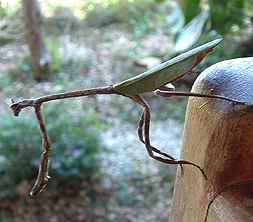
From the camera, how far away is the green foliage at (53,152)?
1.82 meters

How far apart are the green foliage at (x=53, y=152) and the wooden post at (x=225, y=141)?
1456 mm

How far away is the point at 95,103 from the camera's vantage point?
2596mm

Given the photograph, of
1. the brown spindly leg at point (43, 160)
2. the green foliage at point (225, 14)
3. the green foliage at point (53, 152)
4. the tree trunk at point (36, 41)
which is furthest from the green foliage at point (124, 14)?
the brown spindly leg at point (43, 160)

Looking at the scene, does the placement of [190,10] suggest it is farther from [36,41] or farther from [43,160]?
[43,160]

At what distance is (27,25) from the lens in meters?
2.78

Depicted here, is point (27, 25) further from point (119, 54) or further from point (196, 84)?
point (196, 84)

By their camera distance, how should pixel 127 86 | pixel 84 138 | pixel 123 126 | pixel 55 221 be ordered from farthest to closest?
pixel 123 126, pixel 84 138, pixel 55 221, pixel 127 86

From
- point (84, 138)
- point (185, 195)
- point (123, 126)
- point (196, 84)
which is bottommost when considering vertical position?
point (123, 126)

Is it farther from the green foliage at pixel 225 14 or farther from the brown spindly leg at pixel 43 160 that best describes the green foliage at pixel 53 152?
the brown spindly leg at pixel 43 160

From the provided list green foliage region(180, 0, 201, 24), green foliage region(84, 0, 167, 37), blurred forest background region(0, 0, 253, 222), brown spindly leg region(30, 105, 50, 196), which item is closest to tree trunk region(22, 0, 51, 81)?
blurred forest background region(0, 0, 253, 222)

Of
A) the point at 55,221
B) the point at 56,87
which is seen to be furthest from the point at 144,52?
the point at 55,221

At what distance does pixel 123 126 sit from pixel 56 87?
1.82 feet

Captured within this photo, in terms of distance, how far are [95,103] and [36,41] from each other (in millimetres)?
579

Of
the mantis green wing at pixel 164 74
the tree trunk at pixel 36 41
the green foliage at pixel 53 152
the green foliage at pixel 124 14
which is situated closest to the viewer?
the mantis green wing at pixel 164 74
